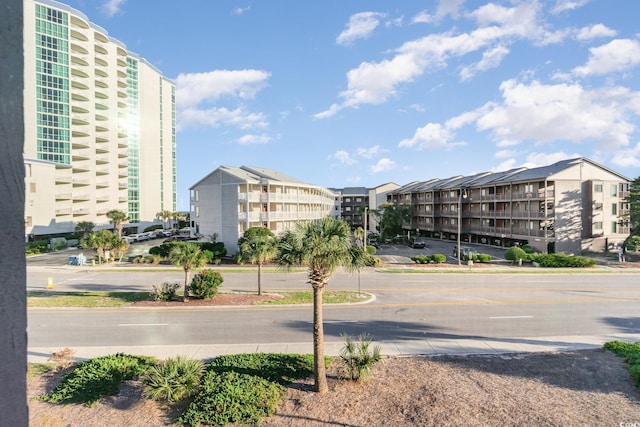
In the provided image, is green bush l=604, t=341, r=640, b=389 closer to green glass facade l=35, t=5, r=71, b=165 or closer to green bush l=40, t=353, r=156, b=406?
green bush l=40, t=353, r=156, b=406

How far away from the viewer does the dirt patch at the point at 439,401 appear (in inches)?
365

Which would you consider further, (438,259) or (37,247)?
(37,247)

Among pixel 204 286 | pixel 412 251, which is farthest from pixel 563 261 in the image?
pixel 204 286

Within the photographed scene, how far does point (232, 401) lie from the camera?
9.75m

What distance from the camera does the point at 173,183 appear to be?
3866 inches

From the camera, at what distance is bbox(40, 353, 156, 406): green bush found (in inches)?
410

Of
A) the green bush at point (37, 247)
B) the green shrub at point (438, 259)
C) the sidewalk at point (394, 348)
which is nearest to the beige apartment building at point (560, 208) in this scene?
the green shrub at point (438, 259)

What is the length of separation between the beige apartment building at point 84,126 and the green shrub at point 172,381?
190ft

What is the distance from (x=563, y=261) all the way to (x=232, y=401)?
39899 millimetres

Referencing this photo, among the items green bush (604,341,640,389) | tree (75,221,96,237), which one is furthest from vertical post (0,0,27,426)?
tree (75,221,96,237)

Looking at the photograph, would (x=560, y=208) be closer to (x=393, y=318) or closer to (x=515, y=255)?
(x=515, y=255)

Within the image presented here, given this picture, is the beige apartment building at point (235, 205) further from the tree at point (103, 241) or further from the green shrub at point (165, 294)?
the green shrub at point (165, 294)

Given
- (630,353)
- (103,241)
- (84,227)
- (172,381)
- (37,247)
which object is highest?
(84,227)

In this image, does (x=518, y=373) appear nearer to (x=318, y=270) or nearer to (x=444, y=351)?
(x=444, y=351)
